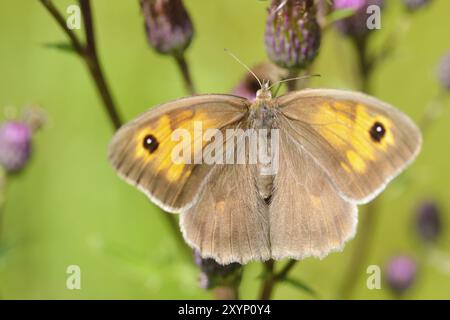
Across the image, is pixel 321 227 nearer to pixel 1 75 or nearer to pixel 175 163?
pixel 175 163

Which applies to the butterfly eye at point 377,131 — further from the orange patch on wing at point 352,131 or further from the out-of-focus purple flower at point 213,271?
the out-of-focus purple flower at point 213,271

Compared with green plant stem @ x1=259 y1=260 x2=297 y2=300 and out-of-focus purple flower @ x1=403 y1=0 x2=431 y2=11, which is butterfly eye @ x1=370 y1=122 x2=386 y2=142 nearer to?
green plant stem @ x1=259 y1=260 x2=297 y2=300

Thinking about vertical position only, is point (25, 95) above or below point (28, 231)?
above

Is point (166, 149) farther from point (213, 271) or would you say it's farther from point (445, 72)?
point (445, 72)

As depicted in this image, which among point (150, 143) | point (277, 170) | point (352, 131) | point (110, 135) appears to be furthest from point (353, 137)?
point (110, 135)

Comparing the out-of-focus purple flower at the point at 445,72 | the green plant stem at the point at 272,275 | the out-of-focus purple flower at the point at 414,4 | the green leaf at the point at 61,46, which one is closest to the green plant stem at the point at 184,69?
the green leaf at the point at 61,46

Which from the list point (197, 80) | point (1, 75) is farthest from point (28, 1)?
point (197, 80)
